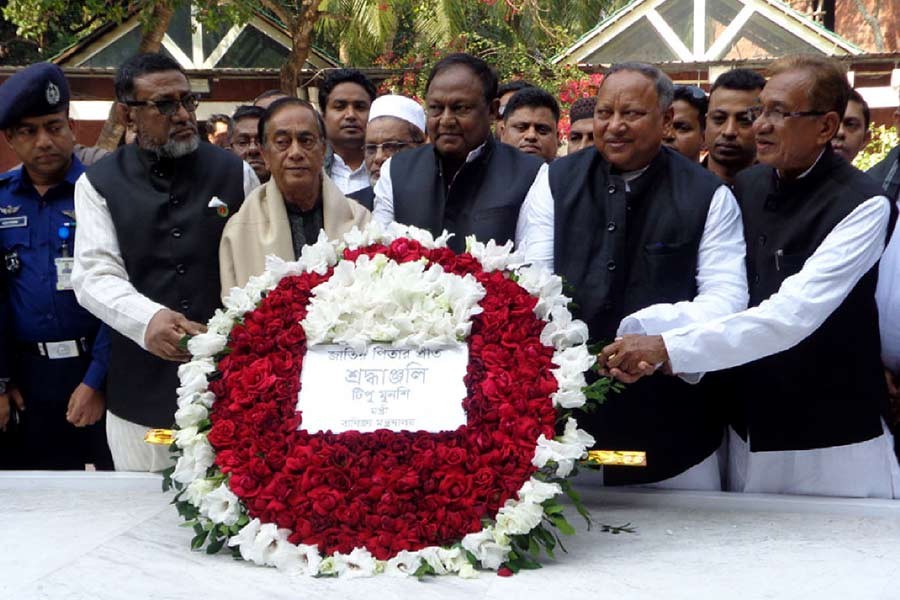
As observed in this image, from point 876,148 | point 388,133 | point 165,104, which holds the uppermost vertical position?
point 876,148

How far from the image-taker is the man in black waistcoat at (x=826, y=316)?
3.55 m

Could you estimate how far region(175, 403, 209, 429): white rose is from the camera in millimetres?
3223

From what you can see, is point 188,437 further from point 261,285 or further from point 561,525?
point 561,525

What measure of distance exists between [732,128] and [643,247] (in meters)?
1.53

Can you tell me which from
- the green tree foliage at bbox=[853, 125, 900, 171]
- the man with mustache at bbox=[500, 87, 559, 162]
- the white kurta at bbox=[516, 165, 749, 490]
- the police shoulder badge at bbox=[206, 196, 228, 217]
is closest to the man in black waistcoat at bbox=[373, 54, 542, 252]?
the white kurta at bbox=[516, 165, 749, 490]

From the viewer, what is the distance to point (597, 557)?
3.08 meters

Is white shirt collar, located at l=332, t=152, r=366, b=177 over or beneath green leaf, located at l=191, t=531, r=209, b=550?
over

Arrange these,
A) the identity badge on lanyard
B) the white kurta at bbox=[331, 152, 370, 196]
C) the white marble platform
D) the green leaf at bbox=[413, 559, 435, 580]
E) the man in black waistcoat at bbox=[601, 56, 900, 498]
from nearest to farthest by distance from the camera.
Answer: the white marble platform, the green leaf at bbox=[413, 559, 435, 580], the man in black waistcoat at bbox=[601, 56, 900, 498], the identity badge on lanyard, the white kurta at bbox=[331, 152, 370, 196]

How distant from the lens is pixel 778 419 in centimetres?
366

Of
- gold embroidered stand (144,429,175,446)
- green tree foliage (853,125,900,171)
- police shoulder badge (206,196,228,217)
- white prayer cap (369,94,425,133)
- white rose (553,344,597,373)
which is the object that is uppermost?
green tree foliage (853,125,900,171)

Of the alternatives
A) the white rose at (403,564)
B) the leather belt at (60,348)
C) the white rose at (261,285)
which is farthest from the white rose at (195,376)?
the leather belt at (60,348)

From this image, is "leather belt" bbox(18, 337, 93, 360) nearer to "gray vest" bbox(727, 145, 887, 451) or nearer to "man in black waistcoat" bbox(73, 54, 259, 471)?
"man in black waistcoat" bbox(73, 54, 259, 471)

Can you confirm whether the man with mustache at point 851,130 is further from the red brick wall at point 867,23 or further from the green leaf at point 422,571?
the red brick wall at point 867,23

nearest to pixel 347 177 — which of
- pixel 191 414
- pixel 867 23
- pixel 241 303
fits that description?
pixel 241 303
